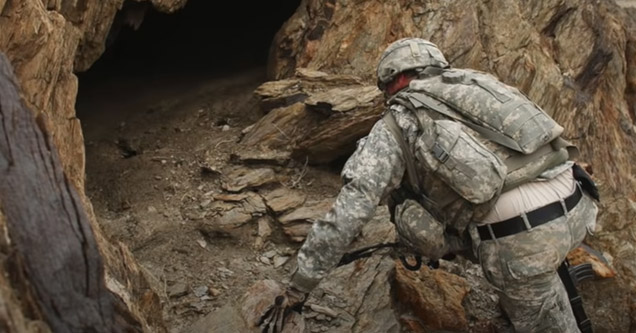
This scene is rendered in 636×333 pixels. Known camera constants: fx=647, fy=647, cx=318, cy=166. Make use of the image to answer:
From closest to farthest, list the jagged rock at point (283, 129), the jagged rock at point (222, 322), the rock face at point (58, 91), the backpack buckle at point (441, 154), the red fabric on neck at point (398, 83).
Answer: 1. the rock face at point (58, 91)
2. the backpack buckle at point (441, 154)
3. the jagged rock at point (222, 322)
4. the red fabric on neck at point (398, 83)
5. the jagged rock at point (283, 129)

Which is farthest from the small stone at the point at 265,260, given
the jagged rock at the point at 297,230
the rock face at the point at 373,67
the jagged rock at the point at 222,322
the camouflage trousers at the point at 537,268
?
the camouflage trousers at the point at 537,268

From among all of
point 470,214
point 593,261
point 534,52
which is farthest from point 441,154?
point 534,52

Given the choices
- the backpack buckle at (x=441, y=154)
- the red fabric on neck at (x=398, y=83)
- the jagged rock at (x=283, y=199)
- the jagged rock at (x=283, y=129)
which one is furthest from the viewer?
the jagged rock at (x=283, y=129)

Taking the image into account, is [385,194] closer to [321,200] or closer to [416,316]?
[416,316]

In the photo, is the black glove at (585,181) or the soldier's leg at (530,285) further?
the black glove at (585,181)

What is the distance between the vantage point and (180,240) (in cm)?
654

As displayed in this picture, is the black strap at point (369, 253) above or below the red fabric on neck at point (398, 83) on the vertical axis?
A: below

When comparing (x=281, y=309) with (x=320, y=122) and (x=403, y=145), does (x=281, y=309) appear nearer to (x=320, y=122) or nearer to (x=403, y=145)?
(x=403, y=145)

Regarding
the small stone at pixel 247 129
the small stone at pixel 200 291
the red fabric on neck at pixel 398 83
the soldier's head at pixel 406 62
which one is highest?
the soldier's head at pixel 406 62

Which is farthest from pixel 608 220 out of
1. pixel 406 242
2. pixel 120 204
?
pixel 120 204

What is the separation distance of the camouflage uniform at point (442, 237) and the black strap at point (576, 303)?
27cm

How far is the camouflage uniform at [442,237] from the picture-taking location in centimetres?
443

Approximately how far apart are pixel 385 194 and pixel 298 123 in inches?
126

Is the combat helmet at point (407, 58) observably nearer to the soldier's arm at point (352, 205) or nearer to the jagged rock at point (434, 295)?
the soldier's arm at point (352, 205)
